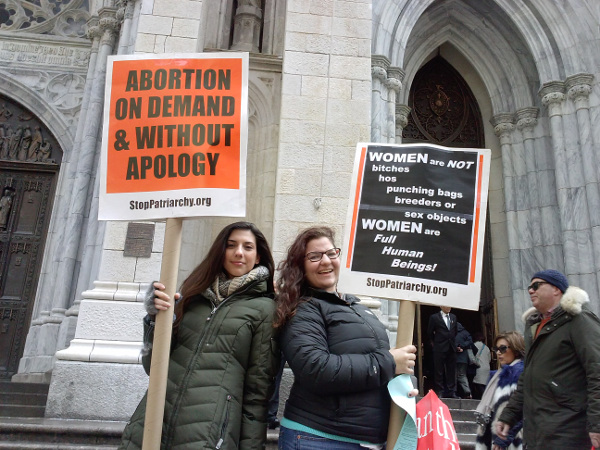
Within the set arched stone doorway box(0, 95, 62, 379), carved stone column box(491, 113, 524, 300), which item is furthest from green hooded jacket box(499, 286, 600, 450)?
arched stone doorway box(0, 95, 62, 379)

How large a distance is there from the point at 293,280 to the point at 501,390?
2.57 m

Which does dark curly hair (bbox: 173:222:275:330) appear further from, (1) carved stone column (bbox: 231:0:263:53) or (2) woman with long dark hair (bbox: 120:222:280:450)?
(1) carved stone column (bbox: 231:0:263:53)

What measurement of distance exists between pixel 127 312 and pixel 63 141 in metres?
→ 6.58

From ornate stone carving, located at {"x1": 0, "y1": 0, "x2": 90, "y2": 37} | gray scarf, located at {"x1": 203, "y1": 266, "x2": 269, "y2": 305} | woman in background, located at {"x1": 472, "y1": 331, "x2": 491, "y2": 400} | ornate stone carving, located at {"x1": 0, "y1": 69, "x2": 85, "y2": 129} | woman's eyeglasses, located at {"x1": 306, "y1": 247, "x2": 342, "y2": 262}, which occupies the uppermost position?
ornate stone carving, located at {"x1": 0, "y1": 0, "x2": 90, "y2": 37}

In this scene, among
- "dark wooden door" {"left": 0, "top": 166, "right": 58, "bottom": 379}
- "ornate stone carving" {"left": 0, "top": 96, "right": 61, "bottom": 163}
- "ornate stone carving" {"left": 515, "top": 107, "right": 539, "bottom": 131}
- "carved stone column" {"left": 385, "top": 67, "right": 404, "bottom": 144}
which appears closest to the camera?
"dark wooden door" {"left": 0, "top": 166, "right": 58, "bottom": 379}

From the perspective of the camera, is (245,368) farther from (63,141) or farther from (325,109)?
(63,141)

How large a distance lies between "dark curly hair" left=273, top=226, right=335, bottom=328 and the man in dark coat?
20.0 feet

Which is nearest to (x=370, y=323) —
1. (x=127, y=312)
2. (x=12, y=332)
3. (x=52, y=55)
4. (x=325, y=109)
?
(x=127, y=312)

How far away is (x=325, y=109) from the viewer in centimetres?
636

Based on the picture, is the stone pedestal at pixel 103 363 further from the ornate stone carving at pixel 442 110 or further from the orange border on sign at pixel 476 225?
the ornate stone carving at pixel 442 110

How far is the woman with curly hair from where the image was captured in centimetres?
388

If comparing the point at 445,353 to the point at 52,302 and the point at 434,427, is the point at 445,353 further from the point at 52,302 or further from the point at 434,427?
the point at 52,302

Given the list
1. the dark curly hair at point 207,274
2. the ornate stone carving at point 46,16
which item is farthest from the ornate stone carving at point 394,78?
the dark curly hair at point 207,274

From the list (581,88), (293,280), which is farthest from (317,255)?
(581,88)
